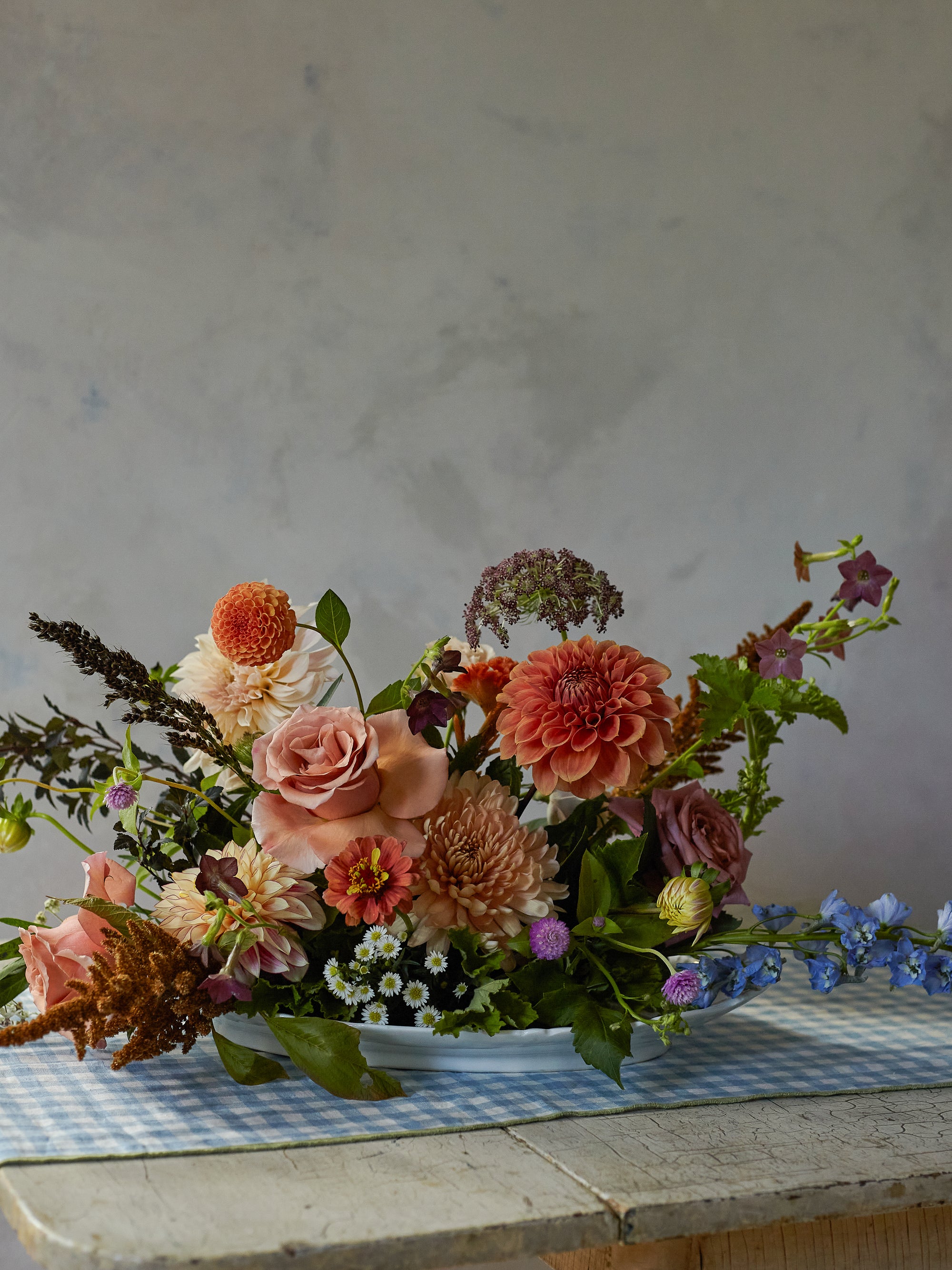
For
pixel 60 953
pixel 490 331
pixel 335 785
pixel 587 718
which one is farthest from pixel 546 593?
pixel 490 331

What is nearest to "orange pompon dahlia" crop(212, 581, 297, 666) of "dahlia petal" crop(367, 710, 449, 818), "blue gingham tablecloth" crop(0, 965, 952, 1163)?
"dahlia petal" crop(367, 710, 449, 818)

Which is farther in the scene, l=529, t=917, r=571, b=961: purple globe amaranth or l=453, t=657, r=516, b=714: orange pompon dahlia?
l=453, t=657, r=516, b=714: orange pompon dahlia

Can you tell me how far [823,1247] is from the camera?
28.8 inches

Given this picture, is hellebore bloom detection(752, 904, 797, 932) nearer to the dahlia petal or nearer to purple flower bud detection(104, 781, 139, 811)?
the dahlia petal

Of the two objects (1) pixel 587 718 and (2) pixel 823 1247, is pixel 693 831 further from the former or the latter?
(2) pixel 823 1247

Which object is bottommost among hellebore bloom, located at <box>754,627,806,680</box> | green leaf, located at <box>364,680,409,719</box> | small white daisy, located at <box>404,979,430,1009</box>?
small white daisy, located at <box>404,979,430,1009</box>

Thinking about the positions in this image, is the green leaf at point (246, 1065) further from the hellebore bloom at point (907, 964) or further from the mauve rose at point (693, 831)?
the hellebore bloom at point (907, 964)

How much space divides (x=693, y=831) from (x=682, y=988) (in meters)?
0.13

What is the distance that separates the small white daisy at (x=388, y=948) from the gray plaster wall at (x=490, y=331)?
652mm

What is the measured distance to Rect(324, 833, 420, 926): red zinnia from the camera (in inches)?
29.8

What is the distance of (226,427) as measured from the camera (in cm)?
137

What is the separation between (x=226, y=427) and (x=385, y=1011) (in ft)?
2.68

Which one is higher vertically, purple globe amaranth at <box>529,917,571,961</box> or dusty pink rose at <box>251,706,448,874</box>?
dusty pink rose at <box>251,706,448,874</box>

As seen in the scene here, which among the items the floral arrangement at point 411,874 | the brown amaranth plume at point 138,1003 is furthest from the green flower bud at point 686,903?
the brown amaranth plume at point 138,1003
